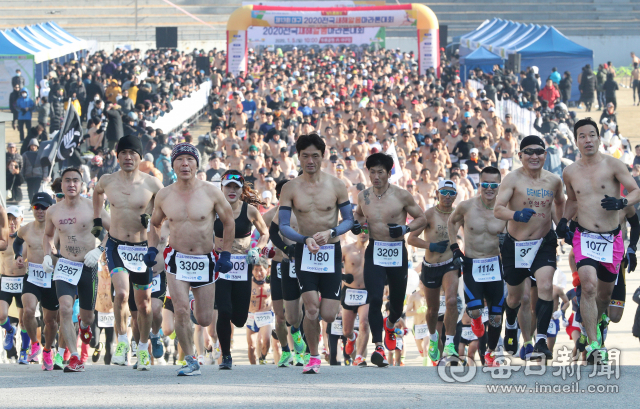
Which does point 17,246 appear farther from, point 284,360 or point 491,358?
point 491,358

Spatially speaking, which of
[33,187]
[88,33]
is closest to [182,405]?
[33,187]

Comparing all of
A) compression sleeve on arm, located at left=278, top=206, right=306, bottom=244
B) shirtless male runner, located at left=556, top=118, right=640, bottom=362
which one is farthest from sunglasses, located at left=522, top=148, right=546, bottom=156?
compression sleeve on arm, located at left=278, top=206, right=306, bottom=244

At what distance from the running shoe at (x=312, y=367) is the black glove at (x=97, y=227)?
7.29ft

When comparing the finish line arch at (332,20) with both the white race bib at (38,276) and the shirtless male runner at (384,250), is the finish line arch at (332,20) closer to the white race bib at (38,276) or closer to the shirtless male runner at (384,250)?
the white race bib at (38,276)

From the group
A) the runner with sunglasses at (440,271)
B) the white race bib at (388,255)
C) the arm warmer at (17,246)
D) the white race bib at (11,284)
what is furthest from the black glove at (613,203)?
the white race bib at (11,284)

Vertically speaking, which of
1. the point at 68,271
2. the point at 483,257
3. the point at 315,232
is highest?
the point at 315,232

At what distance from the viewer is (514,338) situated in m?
7.90

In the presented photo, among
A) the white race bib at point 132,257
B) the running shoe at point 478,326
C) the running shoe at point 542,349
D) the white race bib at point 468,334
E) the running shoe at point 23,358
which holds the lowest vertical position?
the running shoe at point 23,358

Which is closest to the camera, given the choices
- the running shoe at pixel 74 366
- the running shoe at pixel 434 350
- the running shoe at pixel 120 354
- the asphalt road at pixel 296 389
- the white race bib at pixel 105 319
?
the asphalt road at pixel 296 389

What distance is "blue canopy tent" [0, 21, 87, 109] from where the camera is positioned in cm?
2455

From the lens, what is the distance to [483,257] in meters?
7.98

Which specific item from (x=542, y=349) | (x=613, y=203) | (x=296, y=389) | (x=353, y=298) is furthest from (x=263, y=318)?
(x=613, y=203)

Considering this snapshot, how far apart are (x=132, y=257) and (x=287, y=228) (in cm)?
139

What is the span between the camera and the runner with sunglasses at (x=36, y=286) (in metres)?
8.30
